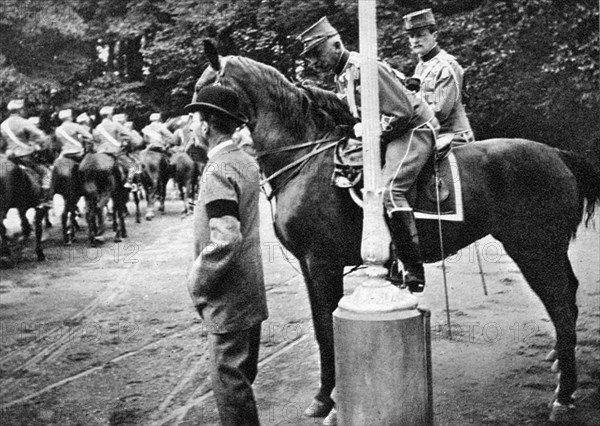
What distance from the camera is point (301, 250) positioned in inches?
202

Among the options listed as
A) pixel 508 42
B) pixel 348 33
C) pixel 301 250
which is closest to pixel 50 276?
pixel 348 33

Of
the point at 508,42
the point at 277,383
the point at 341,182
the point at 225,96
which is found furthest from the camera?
the point at 508,42

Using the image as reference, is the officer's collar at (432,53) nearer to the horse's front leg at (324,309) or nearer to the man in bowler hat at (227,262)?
the horse's front leg at (324,309)

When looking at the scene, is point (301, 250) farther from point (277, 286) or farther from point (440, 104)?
point (277, 286)

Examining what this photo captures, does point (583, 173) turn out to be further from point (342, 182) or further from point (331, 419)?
point (331, 419)

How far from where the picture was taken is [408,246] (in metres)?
5.15

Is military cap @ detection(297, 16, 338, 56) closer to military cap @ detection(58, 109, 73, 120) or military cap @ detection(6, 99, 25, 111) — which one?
military cap @ detection(6, 99, 25, 111)

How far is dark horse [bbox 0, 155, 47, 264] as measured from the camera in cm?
1157

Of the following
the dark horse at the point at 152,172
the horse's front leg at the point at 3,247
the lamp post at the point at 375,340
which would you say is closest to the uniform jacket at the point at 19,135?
the horse's front leg at the point at 3,247

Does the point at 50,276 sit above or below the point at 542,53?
below

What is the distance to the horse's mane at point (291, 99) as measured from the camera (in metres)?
5.18

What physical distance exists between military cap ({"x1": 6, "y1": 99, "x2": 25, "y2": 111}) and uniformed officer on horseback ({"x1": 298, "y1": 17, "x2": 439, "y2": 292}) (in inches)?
308

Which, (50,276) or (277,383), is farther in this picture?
(50,276)

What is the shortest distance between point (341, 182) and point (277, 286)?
4.61 metres
